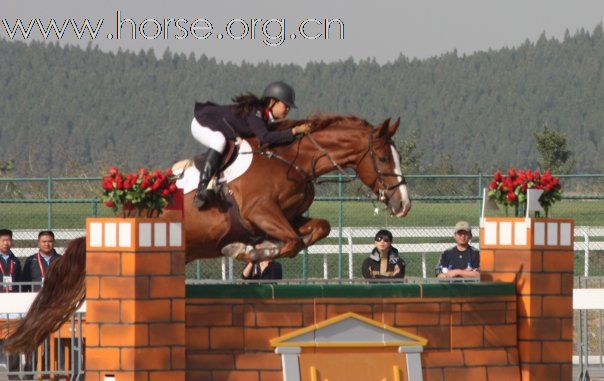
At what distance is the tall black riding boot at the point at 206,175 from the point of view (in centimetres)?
1120

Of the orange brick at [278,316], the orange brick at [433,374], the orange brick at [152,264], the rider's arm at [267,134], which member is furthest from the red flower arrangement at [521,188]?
the orange brick at [152,264]

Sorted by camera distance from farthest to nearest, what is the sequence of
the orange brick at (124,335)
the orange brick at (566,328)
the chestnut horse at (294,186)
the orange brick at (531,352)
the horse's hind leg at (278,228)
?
the chestnut horse at (294,186) → the horse's hind leg at (278,228) → the orange brick at (566,328) → the orange brick at (531,352) → the orange brick at (124,335)

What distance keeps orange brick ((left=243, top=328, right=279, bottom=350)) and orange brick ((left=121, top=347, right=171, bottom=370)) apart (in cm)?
61

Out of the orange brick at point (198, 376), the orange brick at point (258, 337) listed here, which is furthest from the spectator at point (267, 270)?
the orange brick at point (198, 376)

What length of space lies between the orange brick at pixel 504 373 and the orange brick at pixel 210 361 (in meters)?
1.83

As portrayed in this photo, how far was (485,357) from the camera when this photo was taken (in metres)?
9.52

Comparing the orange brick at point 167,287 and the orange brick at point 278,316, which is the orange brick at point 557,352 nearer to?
the orange brick at point 278,316

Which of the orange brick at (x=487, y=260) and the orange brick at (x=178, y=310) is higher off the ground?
the orange brick at (x=487, y=260)

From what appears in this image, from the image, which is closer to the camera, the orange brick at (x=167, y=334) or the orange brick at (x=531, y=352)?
the orange brick at (x=167, y=334)

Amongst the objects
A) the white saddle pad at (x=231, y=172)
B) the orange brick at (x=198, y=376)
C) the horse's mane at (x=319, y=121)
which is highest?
the horse's mane at (x=319, y=121)

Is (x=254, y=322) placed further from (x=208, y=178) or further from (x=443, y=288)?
(x=208, y=178)

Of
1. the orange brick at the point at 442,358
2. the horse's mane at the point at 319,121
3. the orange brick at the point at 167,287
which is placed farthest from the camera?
the horse's mane at the point at 319,121

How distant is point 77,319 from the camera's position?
38.5ft

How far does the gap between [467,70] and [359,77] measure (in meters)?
11.9
